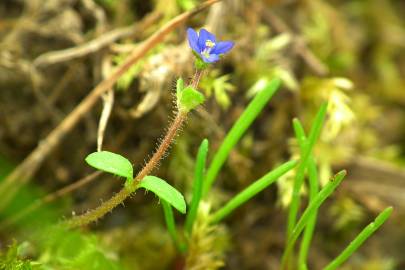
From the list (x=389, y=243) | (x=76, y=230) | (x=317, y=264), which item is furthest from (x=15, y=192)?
(x=389, y=243)

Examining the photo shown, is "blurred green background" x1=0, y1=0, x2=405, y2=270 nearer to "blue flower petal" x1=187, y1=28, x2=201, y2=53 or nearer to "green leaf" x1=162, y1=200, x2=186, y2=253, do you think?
"green leaf" x1=162, y1=200, x2=186, y2=253

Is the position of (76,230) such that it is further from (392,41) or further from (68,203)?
(392,41)

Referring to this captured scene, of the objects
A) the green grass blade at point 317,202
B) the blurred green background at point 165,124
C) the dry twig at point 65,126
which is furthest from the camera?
the blurred green background at point 165,124

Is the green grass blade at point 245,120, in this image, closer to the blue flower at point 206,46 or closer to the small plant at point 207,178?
the small plant at point 207,178

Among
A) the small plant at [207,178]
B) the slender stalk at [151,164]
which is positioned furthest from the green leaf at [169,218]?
the slender stalk at [151,164]

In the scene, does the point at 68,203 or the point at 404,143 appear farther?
the point at 404,143

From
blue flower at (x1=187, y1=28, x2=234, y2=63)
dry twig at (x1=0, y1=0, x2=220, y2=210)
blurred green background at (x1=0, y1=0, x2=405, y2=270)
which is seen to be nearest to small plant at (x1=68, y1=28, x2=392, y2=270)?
blue flower at (x1=187, y1=28, x2=234, y2=63)

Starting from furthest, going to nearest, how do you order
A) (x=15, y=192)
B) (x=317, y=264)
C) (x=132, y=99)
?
1. (x=317, y=264)
2. (x=132, y=99)
3. (x=15, y=192)
